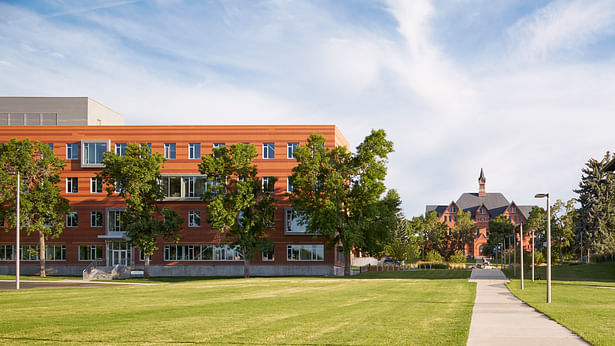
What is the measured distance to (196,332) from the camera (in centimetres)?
1526

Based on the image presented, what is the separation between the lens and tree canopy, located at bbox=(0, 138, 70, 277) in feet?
197

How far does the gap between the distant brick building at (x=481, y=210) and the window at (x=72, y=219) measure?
104 meters

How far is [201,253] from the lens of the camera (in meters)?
67.0

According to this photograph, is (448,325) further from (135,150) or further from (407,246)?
(407,246)

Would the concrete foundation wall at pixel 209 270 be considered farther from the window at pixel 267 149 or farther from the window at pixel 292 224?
the window at pixel 267 149

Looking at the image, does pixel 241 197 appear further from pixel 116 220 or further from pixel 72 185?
pixel 72 185

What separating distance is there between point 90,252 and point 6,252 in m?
9.24

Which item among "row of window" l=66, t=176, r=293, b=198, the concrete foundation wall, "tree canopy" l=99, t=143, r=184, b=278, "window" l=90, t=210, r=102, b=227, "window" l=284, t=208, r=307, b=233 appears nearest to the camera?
"tree canopy" l=99, t=143, r=184, b=278

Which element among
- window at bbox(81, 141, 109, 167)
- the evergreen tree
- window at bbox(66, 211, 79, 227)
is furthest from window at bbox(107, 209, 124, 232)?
the evergreen tree

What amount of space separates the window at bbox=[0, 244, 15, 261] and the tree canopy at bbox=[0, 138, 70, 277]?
16.6 ft

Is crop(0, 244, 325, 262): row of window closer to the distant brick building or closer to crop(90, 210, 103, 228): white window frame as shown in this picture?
crop(90, 210, 103, 228): white window frame

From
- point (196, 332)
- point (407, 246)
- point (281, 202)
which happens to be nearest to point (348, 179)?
point (281, 202)

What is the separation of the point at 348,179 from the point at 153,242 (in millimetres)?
20631

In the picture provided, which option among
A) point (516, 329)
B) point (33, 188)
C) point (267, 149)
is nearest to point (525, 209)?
point (267, 149)
